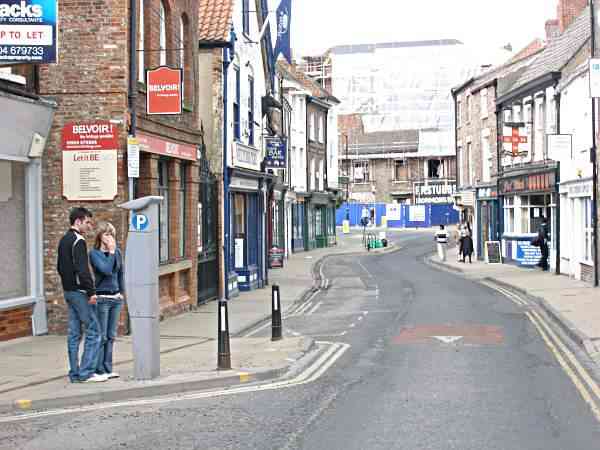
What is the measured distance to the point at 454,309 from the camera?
21.0 meters

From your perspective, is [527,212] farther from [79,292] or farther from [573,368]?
[79,292]

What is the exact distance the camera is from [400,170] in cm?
8444

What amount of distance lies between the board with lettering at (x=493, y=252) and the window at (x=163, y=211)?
73.5ft

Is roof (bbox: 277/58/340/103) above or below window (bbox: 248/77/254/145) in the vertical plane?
above

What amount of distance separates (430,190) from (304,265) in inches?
1715

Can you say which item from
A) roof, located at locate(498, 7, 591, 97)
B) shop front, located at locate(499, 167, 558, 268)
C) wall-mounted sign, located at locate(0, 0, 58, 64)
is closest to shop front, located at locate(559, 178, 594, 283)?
shop front, located at locate(499, 167, 558, 268)

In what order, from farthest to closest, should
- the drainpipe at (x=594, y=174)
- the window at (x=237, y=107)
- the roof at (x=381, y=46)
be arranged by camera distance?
the roof at (x=381, y=46) → the drainpipe at (x=594, y=174) → the window at (x=237, y=107)

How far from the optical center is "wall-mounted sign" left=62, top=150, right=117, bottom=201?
53.1ft

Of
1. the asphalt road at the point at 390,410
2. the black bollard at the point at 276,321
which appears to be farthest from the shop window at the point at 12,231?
the asphalt road at the point at 390,410

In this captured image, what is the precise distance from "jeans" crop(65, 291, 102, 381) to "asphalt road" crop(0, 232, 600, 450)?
124 centimetres

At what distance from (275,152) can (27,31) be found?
15.8 metres

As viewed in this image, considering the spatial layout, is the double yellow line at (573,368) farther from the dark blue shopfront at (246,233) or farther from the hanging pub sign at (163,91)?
the dark blue shopfront at (246,233)

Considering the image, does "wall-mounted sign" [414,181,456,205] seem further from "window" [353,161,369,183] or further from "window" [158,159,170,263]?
"window" [158,159,170,263]

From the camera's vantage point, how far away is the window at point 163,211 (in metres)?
19.4
